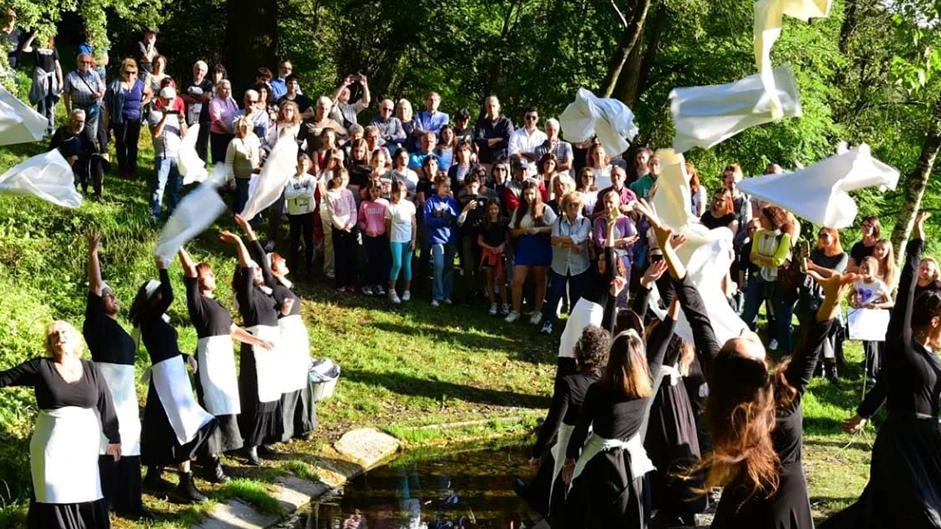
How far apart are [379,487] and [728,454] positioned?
18.6 feet

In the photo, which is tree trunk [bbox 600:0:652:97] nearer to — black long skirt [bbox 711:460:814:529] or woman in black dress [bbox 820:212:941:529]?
woman in black dress [bbox 820:212:941:529]

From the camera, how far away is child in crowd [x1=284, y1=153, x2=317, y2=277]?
1491cm

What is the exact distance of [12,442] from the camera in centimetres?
909

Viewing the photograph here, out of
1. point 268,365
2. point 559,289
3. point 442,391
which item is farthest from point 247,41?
point 268,365

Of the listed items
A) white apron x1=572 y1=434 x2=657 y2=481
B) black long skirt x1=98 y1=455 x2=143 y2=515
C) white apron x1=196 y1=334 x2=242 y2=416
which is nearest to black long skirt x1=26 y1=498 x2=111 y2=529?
black long skirt x1=98 y1=455 x2=143 y2=515

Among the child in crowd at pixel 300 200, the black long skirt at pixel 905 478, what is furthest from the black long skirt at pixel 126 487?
the child in crowd at pixel 300 200

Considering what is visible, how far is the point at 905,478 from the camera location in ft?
22.8

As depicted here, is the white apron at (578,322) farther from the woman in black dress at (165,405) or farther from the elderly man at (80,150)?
the elderly man at (80,150)

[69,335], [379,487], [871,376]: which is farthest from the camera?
[871,376]

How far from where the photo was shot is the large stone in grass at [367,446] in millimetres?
10781

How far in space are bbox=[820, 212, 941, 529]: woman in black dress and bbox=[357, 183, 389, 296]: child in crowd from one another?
342 inches

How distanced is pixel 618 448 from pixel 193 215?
304cm

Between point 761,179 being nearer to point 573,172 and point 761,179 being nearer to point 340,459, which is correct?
point 340,459

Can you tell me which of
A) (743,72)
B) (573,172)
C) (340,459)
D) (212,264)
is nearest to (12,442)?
(340,459)
